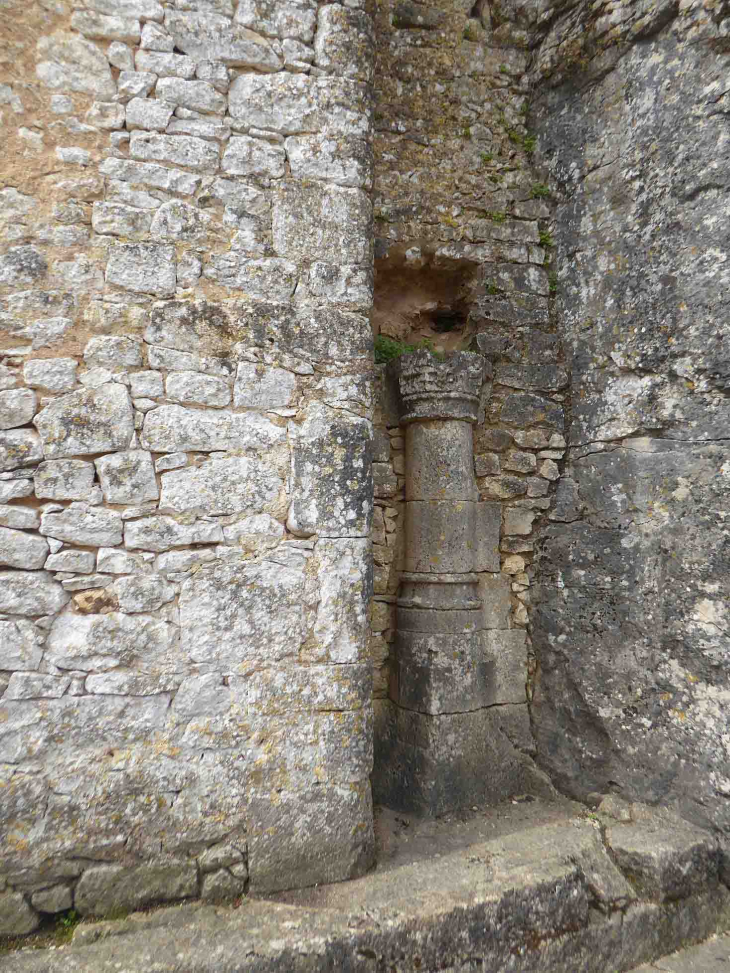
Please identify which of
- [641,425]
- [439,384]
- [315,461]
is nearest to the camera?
[315,461]

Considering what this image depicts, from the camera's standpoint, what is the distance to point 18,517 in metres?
2.12

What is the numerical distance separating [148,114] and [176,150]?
161 mm

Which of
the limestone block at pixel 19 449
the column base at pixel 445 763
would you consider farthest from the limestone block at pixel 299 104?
the column base at pixel 445 763

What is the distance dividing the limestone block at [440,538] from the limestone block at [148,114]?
207 centimetres

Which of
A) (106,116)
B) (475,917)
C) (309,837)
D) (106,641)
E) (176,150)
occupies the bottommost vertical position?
(475,917)

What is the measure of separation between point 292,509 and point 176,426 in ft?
1.76

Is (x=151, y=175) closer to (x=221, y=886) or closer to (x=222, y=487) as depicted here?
(x=222, y=487)

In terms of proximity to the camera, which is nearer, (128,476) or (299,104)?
(128,476)

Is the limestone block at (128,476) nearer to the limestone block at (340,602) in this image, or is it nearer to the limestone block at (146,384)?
the limestone block at (146,384)

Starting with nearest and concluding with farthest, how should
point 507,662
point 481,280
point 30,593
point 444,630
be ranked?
point 30,593 < point 444,630 < point 507,662 < point 481,280

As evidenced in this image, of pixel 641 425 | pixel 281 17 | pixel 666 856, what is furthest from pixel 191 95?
pixel 666 856

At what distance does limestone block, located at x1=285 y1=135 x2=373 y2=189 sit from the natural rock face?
150cm

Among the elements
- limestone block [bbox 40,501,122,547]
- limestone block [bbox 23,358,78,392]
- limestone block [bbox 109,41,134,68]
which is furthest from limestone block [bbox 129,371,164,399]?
limestone block [bbox 109,41,134,68]

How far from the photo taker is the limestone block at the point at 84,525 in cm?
215
